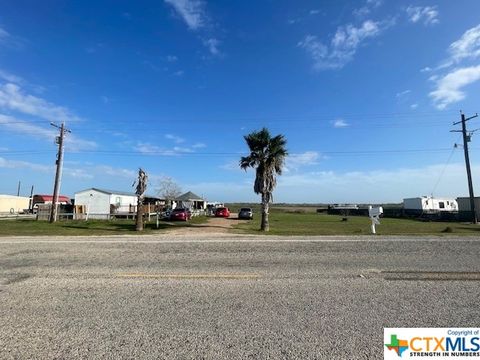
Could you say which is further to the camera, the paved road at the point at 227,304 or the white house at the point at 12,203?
the white house at the point at 12,203

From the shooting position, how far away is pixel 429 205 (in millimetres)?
64125

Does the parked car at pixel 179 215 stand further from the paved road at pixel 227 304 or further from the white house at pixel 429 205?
the white house at pixel 429 205

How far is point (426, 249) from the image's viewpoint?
11.7 meters

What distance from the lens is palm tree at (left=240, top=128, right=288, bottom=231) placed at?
93.3 feet

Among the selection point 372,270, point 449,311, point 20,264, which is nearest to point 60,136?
point 20,264

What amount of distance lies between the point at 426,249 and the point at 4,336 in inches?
456

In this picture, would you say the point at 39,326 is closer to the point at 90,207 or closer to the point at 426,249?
the point at 426,249

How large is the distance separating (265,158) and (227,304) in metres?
23.4

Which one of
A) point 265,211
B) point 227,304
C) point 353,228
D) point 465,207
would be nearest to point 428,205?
point 465,207

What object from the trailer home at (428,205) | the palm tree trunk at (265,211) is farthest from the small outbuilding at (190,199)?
the palm tree trunk at (265,211)

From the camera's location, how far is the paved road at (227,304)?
4223 millimetres

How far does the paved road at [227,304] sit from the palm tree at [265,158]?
18083 mm

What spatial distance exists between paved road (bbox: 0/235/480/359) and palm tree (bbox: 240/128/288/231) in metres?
18.1

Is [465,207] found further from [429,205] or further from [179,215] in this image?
[179,215]
